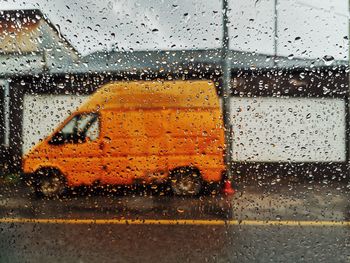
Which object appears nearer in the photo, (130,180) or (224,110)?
(224,110)

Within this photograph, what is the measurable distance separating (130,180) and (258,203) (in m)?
0.61

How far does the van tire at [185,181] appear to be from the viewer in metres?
1.62

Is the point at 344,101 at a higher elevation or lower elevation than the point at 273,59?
lower

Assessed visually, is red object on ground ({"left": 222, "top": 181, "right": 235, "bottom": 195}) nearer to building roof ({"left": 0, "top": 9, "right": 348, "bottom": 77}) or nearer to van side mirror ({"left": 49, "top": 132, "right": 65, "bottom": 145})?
building roof ({"left": 0, "top": 9, "right": 348, "bottom": 77})

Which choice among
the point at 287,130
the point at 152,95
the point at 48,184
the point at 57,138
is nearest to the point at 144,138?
the point at 152,95

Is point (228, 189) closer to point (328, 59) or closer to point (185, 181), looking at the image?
point (185, 181)

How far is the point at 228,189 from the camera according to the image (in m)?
1.73

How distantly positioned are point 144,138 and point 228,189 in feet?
1.46

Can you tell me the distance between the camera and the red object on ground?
170 centimetres

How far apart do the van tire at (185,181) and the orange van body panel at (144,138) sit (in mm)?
30

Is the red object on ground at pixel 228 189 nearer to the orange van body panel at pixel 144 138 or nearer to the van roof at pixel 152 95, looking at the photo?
the orange van body panel at pixel 144 138

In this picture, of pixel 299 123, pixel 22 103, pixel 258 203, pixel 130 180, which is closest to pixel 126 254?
pixel 130 180

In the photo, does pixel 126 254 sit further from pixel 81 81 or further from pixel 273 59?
pixel 273 59

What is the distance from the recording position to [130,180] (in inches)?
67.6
